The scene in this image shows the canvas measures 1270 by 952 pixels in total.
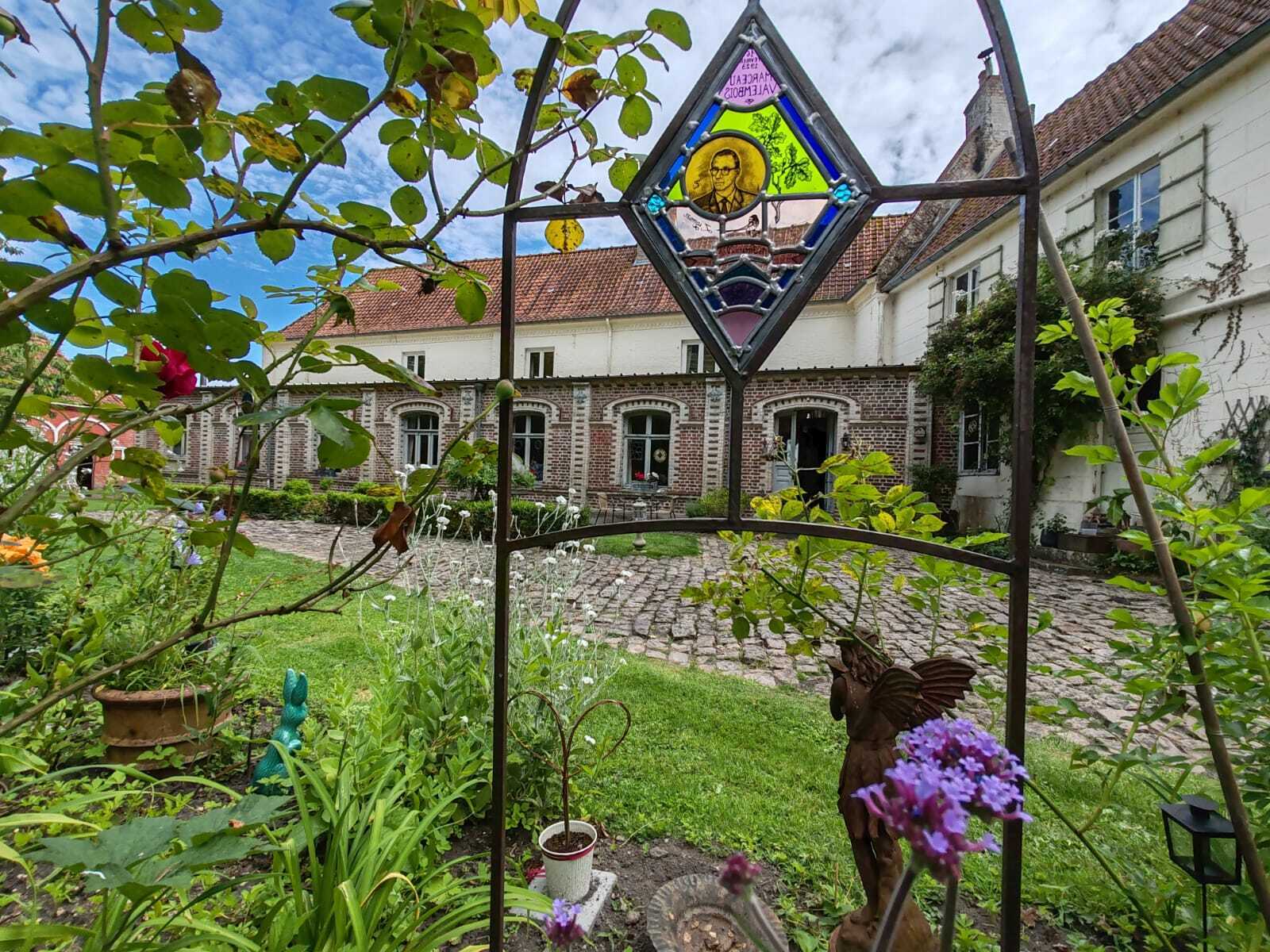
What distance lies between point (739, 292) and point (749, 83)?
305 mm

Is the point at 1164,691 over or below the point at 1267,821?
over

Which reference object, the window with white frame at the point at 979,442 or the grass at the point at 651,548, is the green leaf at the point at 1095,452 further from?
the window with white frame at the point at 979,442

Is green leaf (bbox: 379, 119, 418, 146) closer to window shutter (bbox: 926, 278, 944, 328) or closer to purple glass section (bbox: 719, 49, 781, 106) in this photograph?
purple glass section (bbox: 719, 49, 781, 106)

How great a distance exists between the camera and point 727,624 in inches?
180

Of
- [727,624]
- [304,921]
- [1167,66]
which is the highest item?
[1167,66]

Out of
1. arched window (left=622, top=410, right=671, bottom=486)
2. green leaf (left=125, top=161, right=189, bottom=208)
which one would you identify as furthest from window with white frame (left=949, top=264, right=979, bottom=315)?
green leaf (left=125, top=161, right=189, bottom=208)

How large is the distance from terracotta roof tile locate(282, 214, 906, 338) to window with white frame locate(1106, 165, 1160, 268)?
16.4 feet

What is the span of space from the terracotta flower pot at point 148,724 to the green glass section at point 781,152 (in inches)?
88.8

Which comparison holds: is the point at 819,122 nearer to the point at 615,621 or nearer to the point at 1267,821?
the point at 1267,821

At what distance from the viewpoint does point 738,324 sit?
35.8 inches

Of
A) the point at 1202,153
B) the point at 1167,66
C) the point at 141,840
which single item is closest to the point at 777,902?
the point at 141,840

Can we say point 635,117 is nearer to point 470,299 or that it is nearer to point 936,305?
point 470,299

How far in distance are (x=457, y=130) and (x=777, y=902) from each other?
1800mm

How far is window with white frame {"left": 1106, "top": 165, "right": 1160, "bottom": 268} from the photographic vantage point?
6.59 metres
